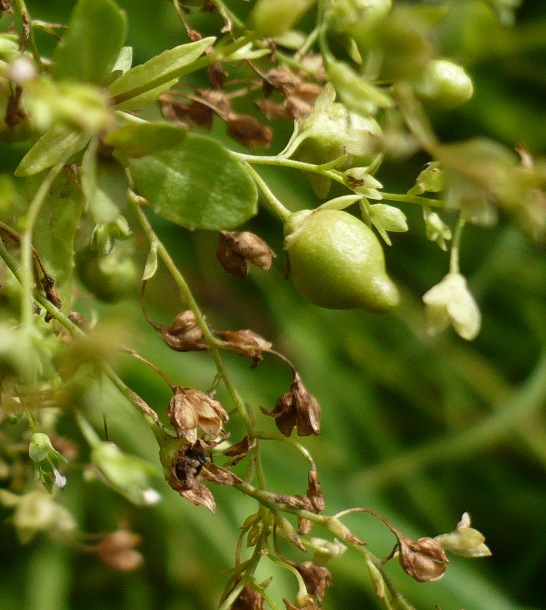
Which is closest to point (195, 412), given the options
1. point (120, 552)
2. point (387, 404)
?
point (120, 552)

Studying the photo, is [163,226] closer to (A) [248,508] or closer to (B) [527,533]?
(A) [248,508]

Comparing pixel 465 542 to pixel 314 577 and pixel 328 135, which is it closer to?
pixel 314 577

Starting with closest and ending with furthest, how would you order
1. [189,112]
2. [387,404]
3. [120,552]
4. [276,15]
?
1. [276,15]
2. [189,112]
3. [120,552]
4. [387,404]

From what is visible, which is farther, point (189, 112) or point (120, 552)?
point (120, 552)

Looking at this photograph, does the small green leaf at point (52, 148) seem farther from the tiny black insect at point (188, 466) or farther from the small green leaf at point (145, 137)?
the tiny black insect at point (188, 466)

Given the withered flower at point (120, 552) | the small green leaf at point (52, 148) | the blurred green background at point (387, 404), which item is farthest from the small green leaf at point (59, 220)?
the blurred green background at point (387, 404)

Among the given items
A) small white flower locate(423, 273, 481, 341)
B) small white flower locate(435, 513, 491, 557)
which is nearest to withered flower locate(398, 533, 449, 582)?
small white flower locate(435, 513, 491, 557)
